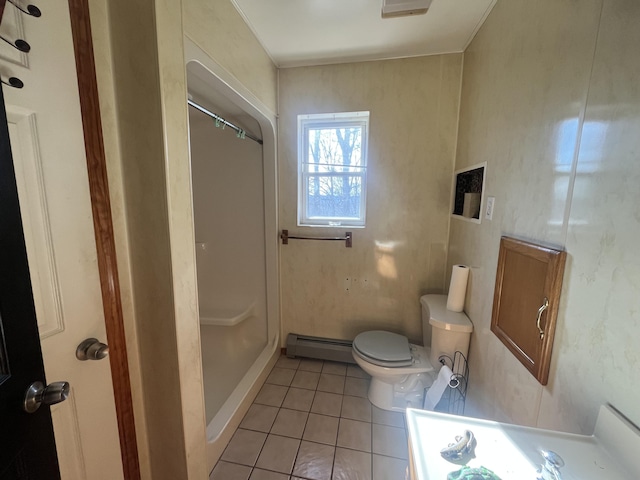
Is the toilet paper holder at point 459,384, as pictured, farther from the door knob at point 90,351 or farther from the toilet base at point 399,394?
the door knob at point 90,351

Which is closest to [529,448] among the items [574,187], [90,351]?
[574,187]

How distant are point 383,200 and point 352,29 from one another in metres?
1.14

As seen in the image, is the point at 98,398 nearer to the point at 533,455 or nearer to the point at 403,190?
the point at 533,455

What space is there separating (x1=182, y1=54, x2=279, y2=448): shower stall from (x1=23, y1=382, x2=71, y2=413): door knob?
5.03 ft

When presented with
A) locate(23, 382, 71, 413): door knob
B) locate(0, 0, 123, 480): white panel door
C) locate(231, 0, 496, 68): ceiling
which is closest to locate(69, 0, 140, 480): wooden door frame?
locate(0, 0, 123, 480): white panel door

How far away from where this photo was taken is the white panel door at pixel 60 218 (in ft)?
2.24

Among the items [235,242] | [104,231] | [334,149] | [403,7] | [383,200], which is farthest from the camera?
[235,242]

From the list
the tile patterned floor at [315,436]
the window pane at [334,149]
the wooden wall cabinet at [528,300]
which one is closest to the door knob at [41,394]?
the tile patterned floor at [315,436]

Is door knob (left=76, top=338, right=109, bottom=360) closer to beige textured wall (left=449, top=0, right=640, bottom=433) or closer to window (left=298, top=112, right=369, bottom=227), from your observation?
beige textured wall (left=449, top=0, right=640, bottom=433)

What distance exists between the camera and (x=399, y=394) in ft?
5.98

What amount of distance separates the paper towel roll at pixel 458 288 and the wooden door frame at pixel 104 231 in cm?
171

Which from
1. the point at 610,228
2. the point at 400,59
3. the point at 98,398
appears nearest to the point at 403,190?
the point at 400,59

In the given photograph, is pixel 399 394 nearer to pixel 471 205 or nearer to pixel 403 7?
pixel 471 205

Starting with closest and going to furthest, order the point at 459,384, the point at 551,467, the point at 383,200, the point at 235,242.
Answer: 1. the point at 551,467
2. the point at 459,384
3. the point at 383,200
4. the point at 235,242
